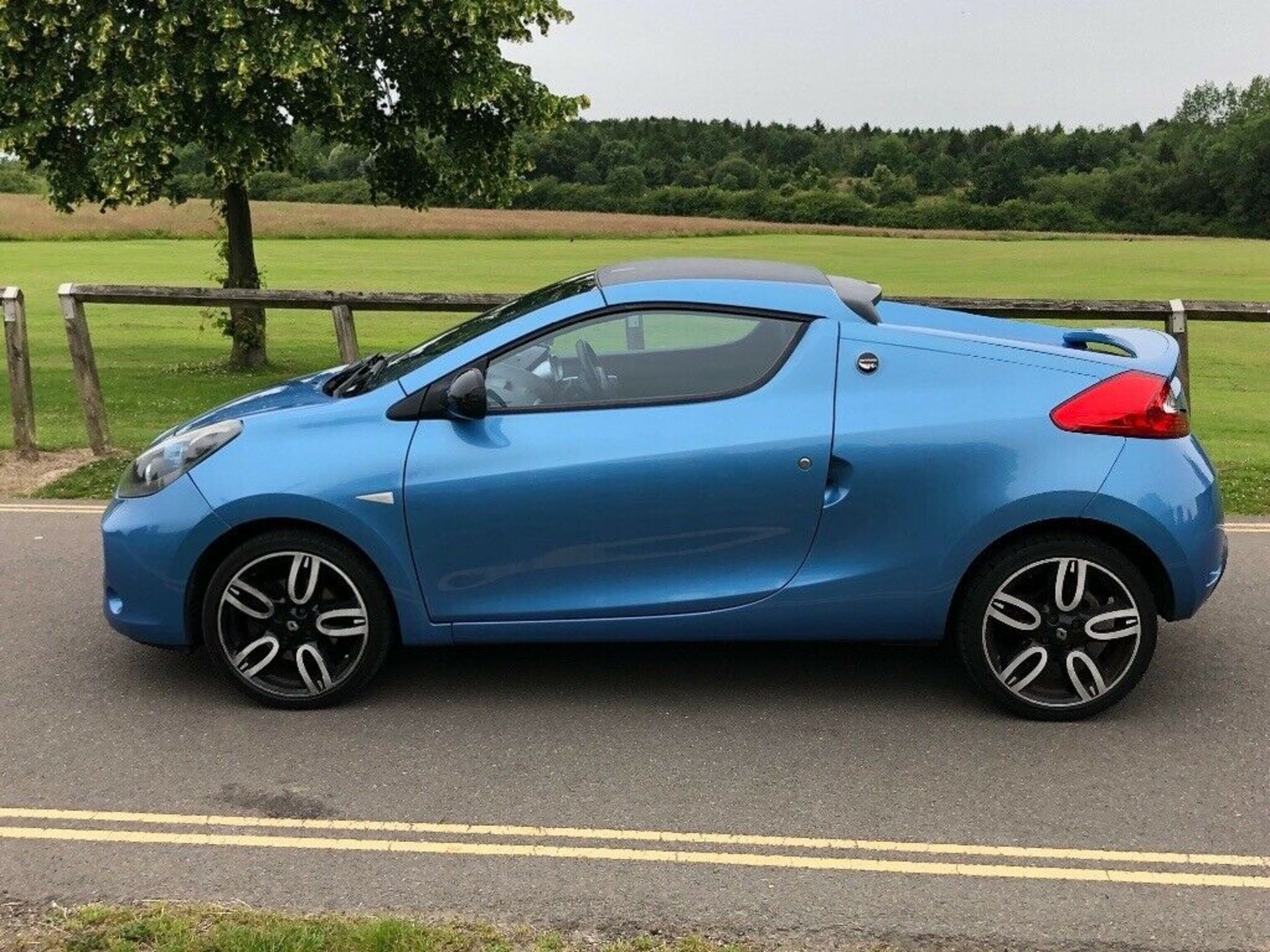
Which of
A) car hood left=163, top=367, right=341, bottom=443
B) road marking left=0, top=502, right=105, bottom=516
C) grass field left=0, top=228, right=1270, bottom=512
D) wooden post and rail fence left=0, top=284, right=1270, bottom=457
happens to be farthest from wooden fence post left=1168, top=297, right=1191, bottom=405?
road marking left=0, top=502, right=105, bottom=516

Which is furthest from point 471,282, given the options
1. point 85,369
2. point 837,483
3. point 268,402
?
point 837,483

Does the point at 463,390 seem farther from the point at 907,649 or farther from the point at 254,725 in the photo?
the point at 907,649

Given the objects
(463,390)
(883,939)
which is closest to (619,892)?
(883,939)

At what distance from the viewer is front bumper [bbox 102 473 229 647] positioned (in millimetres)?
4516

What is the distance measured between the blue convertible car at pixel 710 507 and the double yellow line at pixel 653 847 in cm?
90

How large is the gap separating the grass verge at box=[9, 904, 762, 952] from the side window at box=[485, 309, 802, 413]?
197cm

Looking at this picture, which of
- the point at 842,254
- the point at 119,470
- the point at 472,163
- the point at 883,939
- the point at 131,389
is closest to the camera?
the point at 883,939

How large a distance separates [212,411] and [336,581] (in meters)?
1.11

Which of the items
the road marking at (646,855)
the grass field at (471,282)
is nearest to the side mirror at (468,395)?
the road marking at (646,855)

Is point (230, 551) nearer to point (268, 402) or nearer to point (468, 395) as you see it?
point (268, 402)

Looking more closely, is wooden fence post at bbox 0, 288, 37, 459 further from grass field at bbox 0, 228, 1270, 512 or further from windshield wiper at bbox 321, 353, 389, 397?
windshield wiper at bbox 321, 353, 389, 397

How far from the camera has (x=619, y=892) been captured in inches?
133

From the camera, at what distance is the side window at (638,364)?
452 cm

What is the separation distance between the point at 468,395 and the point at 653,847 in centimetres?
171
